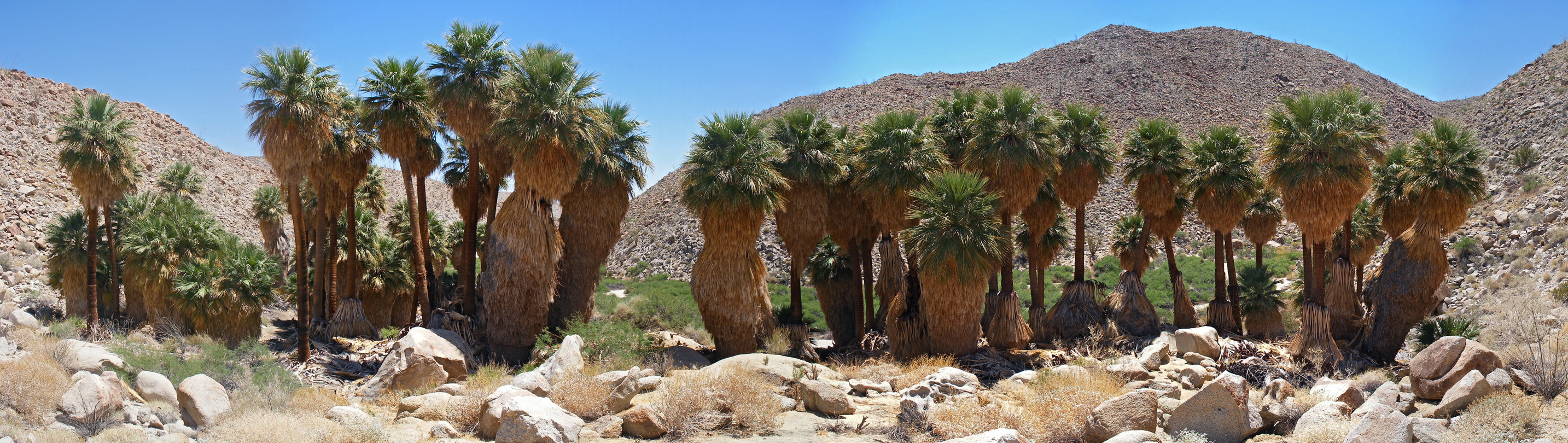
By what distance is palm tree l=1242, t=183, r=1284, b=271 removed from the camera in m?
28.6

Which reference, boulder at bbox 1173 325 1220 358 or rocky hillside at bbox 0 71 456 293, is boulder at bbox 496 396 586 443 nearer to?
boulder at bbox 1173 325 1220 358

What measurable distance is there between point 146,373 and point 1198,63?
86874mm

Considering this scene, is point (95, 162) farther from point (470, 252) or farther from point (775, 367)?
point (775, 367)

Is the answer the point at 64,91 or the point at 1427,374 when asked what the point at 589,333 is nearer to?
the point at 1427,374

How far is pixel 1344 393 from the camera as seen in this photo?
520 inches

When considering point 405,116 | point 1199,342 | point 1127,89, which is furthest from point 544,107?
point 1127,89

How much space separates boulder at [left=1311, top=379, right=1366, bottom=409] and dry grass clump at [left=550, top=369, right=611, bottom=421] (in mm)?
12025

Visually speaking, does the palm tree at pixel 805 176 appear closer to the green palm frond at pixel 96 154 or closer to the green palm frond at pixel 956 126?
the green palm frond at pixel 956 126

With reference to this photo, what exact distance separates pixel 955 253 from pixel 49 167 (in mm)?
48555

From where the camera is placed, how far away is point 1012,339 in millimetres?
22703

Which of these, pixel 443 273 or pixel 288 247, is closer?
pixel 443 273

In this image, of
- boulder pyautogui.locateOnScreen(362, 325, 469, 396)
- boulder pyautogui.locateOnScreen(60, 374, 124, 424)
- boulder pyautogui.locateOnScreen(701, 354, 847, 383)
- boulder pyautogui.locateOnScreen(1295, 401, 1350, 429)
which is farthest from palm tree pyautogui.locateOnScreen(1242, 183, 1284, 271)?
boulder pyautogui.locateOnScreen(60, 374, 124, 424)

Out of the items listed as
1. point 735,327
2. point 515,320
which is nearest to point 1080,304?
point 735,327

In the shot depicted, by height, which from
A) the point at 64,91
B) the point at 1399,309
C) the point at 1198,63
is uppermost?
the point at 1198,63
